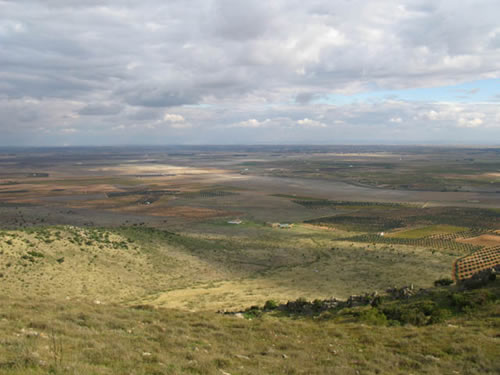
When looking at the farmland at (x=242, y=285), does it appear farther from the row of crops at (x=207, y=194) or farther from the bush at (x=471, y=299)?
the row of crops at (x=207, y=194)

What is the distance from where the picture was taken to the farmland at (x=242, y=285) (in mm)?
13477

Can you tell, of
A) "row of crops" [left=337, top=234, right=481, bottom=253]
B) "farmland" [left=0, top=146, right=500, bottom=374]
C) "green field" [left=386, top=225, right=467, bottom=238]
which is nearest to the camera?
"farmland" [left=0, top=146, right=500, bottom=374]

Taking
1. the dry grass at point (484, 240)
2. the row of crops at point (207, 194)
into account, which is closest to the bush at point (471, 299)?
the dry grass at point (484, 240)

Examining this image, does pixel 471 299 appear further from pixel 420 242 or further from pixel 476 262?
pixel 420 242

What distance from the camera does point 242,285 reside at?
34156 mm

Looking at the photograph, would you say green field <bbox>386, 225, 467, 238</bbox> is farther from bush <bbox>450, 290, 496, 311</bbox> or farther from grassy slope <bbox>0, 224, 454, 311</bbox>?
bush <bbox>450, 290, 496, 311</bbox>

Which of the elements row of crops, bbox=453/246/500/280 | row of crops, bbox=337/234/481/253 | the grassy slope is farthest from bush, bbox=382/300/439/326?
row of crops, bbox=337/234/481/253

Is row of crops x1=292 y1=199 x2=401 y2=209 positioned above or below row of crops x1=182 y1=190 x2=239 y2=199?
below

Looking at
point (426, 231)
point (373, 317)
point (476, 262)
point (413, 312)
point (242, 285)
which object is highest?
point (413, 312)

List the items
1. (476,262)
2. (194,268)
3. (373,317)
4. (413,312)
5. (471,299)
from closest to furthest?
1. (373,317)
2. (413,312)
3. (471,299)
4. (194,268)
5. (476,262)

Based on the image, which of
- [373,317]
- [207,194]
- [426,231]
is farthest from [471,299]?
[207,194]

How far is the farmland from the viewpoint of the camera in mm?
13477

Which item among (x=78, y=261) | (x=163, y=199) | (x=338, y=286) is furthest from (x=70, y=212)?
(x=338, y=286)

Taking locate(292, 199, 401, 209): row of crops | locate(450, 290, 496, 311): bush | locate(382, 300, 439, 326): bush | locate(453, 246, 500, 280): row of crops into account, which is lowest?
locate(453, 246, 500, 280): row of crops
